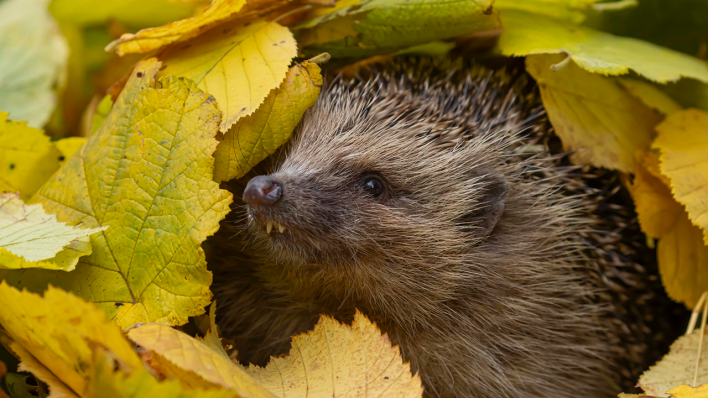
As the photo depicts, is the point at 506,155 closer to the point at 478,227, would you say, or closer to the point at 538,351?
the point at 478,227

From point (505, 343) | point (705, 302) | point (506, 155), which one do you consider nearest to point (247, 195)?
point (506, 155)

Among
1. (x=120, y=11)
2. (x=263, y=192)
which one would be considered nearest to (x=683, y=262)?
(x=263, y=192)

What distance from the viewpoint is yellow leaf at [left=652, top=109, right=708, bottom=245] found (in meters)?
1.72

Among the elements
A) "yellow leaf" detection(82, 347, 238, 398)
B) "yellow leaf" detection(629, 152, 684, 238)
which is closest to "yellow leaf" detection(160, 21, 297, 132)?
"yellow leaf" detection(82, 347, 238, 398)

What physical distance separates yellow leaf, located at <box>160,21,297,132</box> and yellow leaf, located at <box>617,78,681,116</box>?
3.69ft

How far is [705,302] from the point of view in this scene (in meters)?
1.83

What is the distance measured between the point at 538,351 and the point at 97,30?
214 cm

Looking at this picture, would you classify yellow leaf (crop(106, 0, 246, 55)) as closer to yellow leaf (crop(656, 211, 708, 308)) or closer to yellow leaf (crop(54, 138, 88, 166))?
yellow leaf (crop(54, 138, 88, 166))

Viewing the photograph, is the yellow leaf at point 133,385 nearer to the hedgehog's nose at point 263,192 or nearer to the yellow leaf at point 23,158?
the hedgehog's nose at point 263,192

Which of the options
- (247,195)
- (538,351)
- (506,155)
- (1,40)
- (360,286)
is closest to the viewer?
(247,195)

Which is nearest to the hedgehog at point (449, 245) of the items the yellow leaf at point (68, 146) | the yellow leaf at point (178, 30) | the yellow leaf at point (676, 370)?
the yellow leaf at point (676, 370)

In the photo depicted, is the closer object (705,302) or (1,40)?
(705,302)

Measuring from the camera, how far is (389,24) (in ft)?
5.58

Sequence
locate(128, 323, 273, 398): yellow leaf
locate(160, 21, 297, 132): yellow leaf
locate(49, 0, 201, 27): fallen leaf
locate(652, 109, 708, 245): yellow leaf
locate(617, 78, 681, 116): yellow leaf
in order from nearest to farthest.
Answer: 1. locate(128, 323, 273, 398): yellow leaf
2. locate(160, 21, 297, 132): yellow leaf
3. locate(652, 109, 708, 245): yellow leaf
4. locate(617, 78, 681, 116): yellow leaf
5. locate(49, 0, 201, 27): fallen leaf
